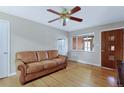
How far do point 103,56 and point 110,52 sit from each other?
420 millimetres

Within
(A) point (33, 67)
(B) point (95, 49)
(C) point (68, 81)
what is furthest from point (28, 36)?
(B) point (95, 49)

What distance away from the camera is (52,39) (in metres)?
5.98

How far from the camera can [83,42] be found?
662 cm

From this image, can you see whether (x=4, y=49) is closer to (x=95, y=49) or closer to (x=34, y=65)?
(x=34, y=65)

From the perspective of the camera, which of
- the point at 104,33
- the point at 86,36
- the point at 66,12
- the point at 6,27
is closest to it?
the point at 66,12

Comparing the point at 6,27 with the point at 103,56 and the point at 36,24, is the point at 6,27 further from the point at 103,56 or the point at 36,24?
the point at 103,56

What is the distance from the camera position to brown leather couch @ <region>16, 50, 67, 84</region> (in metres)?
3.14

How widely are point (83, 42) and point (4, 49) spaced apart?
438 centimetres

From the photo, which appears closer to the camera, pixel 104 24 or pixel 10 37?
pixel 10 37

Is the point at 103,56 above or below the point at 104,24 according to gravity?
below

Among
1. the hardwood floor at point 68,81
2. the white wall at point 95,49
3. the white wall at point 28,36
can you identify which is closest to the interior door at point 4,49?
the white wall at point 28,36

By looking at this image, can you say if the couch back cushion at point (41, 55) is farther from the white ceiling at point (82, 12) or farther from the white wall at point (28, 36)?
the white ceiling at point (82, 12)
